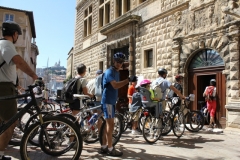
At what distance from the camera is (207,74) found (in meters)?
9.00

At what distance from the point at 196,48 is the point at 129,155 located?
5.76 metres

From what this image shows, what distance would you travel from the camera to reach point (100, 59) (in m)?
16.7

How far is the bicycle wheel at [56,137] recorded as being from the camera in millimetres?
3545

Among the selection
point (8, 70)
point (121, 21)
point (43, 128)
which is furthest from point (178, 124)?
point (121, 21)

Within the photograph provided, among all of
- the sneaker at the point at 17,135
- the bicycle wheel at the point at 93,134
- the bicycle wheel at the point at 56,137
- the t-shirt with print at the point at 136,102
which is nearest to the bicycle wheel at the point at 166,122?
the t-shirt with print at the point at 136,102

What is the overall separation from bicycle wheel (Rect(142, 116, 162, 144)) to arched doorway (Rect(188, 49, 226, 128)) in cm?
331

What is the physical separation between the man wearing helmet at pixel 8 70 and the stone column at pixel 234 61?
6274mm

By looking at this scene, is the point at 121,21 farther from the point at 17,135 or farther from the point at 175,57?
Result: the point at 17,135

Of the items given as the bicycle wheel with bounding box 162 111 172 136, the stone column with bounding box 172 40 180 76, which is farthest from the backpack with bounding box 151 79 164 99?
the stone column with bounding box 172 40 180 76

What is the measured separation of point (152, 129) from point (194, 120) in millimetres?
2285

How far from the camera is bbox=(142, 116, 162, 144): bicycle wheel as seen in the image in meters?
5.82

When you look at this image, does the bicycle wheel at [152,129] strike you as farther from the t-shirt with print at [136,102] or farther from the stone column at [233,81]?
the stone column at [233,81]

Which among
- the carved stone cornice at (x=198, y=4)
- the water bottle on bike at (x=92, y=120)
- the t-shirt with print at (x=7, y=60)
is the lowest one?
the water bottle on bike at (x=92, y=120)

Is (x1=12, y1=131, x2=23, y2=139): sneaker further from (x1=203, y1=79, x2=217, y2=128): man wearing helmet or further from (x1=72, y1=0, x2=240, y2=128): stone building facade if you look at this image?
(x1=72, y1=0, x2=240, y2=128): stone building facade
